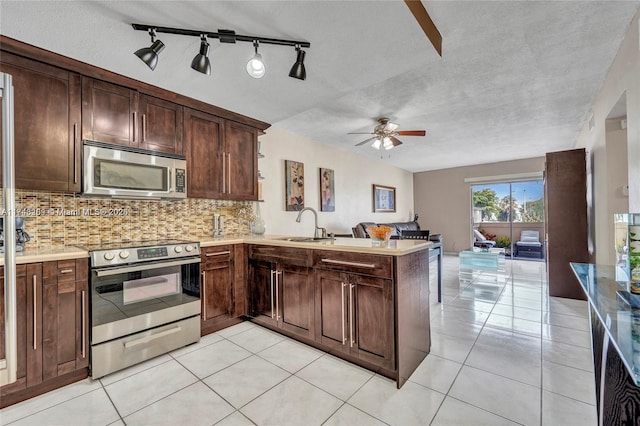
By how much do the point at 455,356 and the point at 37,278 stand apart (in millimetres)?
3126

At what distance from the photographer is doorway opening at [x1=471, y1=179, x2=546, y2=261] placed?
7.34m

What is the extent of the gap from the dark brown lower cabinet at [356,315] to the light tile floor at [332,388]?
6.4 inches

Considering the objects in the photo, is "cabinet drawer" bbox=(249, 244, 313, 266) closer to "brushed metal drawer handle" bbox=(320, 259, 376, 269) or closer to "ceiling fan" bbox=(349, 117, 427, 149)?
"brushed metal drawer handle" bbox=(320, 259, 376, 269)

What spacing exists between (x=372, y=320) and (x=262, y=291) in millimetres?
1292

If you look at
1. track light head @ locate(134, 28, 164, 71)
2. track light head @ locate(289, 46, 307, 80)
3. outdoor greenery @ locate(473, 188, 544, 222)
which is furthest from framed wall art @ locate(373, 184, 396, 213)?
track light head @ locate(134, 28, 164, 71)

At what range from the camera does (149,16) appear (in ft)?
5.41

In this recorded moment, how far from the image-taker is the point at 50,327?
1.90 metres

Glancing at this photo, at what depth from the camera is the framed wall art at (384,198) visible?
6853 millimetres

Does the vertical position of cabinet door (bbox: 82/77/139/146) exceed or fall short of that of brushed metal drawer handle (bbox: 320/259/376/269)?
it exceeds it

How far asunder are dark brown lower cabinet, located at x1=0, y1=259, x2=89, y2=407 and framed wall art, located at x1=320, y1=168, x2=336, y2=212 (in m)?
3.69

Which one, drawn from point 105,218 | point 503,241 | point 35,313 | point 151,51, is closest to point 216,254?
point 105,218

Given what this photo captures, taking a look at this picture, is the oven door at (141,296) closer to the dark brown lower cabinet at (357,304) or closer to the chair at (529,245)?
the dark brown lower cabinet at (357,304)

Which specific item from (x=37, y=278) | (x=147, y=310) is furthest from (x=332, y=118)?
(x=37, y=278)

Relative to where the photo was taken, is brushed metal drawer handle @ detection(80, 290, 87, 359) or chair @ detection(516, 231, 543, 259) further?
chair @ detection(516, 231, 543, 259)
